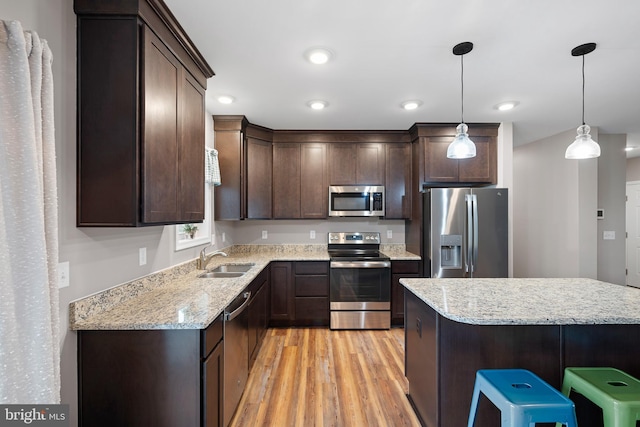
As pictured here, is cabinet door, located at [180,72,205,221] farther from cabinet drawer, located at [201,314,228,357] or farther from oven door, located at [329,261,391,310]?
oven door, located at [329,261,391,310]

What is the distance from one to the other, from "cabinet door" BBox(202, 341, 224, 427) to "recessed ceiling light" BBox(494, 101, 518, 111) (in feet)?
10.8

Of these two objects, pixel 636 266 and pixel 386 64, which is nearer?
pixel 386 64

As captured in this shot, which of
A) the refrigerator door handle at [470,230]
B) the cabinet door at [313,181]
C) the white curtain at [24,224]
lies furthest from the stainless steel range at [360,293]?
the white curtain at [24,224]

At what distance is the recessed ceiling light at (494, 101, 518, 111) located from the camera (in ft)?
9.33

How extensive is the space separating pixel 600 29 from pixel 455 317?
1984mm

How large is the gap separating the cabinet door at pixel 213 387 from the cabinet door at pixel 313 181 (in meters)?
2.35

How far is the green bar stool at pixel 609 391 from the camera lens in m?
1.12

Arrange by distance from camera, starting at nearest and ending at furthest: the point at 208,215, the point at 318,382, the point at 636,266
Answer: the point at 318,382 < the point at 208,215 < the point at 636,266

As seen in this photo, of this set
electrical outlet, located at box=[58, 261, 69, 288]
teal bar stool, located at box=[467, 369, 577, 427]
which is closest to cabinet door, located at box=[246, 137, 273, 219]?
electrical outlet, located at box=[58, 261, 69, 288]

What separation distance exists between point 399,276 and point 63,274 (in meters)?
3.12

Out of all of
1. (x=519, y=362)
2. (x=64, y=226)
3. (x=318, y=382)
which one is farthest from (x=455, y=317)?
(x=64, y=226)

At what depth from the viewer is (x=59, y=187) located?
4.25 feet

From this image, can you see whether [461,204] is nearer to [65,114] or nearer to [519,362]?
[519,362]

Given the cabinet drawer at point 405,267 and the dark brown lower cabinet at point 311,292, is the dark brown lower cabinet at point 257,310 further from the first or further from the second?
the cabinet drawer at point 405,267
